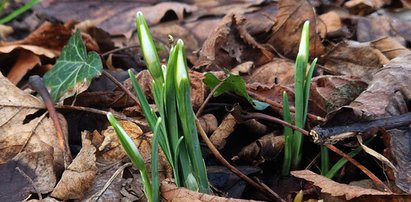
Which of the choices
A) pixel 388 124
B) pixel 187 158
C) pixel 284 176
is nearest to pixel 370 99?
pixel 388 124

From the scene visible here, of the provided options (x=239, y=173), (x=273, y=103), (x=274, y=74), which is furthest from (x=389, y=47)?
(x=239, y=173)

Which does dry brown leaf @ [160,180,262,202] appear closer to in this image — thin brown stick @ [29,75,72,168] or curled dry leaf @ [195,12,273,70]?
thin brown stick @ [29,75,72,168]

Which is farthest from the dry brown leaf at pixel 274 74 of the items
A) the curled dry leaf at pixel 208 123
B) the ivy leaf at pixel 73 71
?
the ivy leaf at pixel 73 71

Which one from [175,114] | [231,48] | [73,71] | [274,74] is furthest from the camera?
[231,48]

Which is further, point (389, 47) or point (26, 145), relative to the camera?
point (389, 47)

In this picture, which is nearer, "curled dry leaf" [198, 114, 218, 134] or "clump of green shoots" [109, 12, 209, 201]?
"clump of green shoots" [109, 12, 209, 201]

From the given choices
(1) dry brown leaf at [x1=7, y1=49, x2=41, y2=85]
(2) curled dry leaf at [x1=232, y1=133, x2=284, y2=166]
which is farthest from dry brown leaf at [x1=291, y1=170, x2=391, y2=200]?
(1) dry brown leaf at [x1=7, y1=49, x2=41, y2=85]

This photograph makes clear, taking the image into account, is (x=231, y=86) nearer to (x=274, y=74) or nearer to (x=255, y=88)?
(x=255, y=88)
